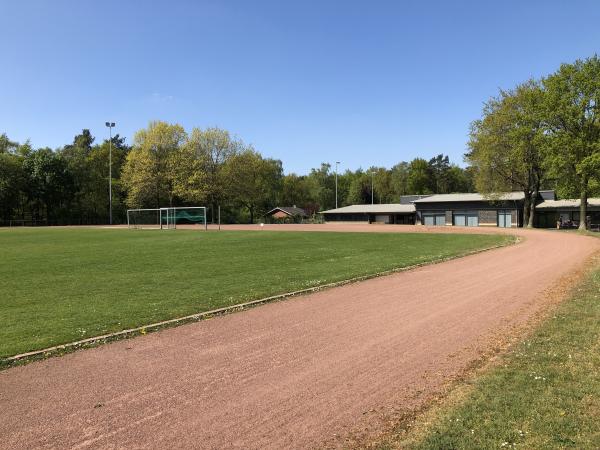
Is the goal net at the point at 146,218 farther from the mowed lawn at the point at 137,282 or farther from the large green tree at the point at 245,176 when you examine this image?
the mowed lawn at the point at 137,282

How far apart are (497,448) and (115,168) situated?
322ft

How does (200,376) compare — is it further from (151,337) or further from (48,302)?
(48,302)

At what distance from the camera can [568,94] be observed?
42969mm

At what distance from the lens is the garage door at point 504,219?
63.7 meters

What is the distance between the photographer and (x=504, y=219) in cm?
6431

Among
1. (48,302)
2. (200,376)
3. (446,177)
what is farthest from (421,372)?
(446,177)

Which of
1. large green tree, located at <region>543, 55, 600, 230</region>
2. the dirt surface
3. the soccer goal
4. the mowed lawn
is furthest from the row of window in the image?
the dirt surface

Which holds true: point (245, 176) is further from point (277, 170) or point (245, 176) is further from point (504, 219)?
point (504, 219)

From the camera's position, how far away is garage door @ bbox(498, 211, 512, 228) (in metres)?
63.7

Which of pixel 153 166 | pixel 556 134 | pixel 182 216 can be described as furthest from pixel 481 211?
pixel 153 166

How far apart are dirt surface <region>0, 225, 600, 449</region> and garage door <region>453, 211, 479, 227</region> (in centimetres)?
6044

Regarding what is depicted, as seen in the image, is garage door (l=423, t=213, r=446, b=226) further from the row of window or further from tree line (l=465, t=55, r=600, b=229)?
tree line (l=465, t=55, r=600, b=229)

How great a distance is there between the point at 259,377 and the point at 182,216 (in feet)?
200

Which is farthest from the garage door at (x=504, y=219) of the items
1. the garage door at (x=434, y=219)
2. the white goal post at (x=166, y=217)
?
the white goal post at (x=166, y=217)
